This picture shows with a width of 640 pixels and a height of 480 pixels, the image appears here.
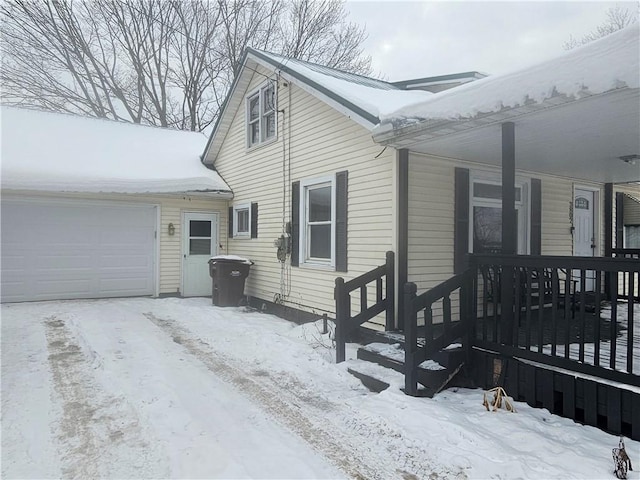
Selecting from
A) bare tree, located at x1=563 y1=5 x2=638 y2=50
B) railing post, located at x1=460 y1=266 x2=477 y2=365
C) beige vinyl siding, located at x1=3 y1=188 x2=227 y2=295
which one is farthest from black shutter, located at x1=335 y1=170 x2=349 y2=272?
bare tree, located at x1=563 y1=5 x2=638 y2=50

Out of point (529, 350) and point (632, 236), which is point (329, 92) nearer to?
point (529, 350)

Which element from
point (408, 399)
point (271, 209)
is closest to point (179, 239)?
point (271, 209)

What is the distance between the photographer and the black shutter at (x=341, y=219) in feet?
20.3

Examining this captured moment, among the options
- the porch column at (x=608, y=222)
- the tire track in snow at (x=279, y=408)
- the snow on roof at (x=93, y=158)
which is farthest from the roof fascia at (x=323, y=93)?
the porch column at (x=608, y=222)

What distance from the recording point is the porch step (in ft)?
12.7

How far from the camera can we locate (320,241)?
274 inches

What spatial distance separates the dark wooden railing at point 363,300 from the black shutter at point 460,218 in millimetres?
1138

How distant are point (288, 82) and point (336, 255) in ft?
11.9

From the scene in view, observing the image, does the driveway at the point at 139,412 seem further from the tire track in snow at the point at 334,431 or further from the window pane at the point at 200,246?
the window pane at the point at 200,246

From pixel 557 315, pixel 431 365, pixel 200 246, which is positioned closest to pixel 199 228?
pixel 200 246

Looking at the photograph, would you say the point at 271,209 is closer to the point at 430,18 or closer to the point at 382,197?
the point at 382,197

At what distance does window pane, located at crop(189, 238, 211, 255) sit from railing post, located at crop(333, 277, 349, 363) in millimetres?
6420

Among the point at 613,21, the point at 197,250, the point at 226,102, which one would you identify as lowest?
the point at 197,250

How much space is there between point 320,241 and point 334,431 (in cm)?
404
